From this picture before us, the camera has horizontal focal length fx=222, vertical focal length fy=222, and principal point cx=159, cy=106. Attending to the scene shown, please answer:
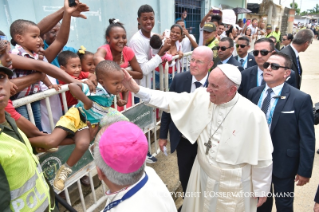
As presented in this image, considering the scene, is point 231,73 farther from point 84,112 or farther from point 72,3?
point 72,3

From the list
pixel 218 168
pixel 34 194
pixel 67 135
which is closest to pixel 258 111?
pixel 218 168

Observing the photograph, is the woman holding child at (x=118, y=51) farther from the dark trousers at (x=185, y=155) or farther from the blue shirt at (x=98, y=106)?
the dark trousers at (x=185, y=155)

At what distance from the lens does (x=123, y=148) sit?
4.17ft

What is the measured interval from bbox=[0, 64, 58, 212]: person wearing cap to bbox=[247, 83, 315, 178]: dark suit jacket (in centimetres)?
250

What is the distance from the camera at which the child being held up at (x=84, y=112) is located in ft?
7.34

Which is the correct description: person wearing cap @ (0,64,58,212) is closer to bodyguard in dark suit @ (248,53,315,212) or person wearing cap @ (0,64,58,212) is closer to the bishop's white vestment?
the bishop's white vestment

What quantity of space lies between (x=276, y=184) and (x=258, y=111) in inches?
44.6

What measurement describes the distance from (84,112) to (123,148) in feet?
4.26

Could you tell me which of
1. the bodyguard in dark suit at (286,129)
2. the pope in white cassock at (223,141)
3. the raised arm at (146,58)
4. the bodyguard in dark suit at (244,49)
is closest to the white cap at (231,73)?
the pope in white cassock at (223,141)

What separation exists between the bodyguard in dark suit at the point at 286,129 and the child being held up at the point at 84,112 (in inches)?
72.5

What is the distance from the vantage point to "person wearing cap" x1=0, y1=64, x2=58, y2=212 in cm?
139

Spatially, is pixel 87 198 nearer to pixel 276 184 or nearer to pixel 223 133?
pixel 223 133

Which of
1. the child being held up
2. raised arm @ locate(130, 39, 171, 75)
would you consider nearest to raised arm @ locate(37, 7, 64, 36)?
the child being held up

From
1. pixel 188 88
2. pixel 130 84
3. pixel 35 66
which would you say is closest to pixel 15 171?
pixel 35 66
